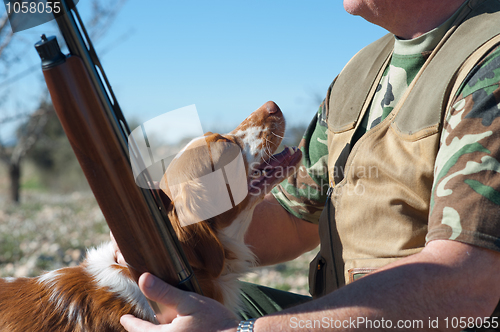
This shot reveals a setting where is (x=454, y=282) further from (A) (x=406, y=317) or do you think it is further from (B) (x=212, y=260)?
(B) (x=212, y=260)

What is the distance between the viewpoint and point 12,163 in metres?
15.4

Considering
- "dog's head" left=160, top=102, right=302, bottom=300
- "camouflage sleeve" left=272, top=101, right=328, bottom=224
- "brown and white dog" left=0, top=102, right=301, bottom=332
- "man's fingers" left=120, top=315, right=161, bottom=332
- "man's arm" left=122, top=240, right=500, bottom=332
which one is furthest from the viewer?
"camouflage sleeve" left=272, top=101, right=328, bottom=224

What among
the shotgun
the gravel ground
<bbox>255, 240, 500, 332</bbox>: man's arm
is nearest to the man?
<bbox>255, 240, 500, 332</bbox>: man's arm

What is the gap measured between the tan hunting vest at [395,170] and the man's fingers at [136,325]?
927 millimetres

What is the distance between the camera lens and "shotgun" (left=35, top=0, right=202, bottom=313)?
1392mm

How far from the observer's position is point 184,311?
1455 millimetres

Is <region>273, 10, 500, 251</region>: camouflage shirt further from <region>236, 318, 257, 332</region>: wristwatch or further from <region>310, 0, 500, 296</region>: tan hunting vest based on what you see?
<region>236, 318, 257, 332</region>: wristwatch

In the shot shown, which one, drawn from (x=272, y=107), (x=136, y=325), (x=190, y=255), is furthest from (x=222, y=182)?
(x=136, y=325)

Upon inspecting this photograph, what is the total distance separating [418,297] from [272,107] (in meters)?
1.71

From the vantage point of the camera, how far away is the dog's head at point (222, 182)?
2.16m

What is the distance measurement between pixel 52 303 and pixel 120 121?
3.58 ft

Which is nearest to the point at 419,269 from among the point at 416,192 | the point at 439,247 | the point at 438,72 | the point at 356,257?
the point at 439,247

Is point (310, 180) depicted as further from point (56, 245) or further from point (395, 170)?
point (56, 245)

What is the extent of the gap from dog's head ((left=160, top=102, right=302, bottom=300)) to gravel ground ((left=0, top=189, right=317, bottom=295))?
439mm
